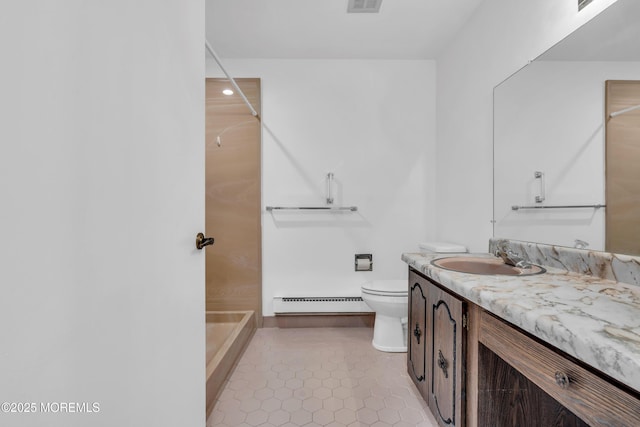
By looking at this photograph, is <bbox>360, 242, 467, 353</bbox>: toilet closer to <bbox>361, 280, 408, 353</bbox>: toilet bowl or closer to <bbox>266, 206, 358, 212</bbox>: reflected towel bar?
<bbox>361, 280, 408, 353</bbox>: toilet bowl

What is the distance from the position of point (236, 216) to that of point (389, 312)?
1485 millimetres

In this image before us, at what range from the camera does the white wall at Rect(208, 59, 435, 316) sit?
8.44 feet

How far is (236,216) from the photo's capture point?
2.50m

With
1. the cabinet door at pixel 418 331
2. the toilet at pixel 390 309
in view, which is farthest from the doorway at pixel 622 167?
the toilet at pixel 390 309

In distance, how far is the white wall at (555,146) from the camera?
1.13m

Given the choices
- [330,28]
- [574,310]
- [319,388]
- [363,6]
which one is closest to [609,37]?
[574,310]

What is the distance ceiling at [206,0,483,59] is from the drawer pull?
2148 mm

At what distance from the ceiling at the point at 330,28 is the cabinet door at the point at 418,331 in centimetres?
181

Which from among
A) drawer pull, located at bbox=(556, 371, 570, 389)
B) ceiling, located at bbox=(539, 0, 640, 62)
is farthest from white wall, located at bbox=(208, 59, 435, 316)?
drawer pull, located at bbox=(556, 371, 570, 389)
